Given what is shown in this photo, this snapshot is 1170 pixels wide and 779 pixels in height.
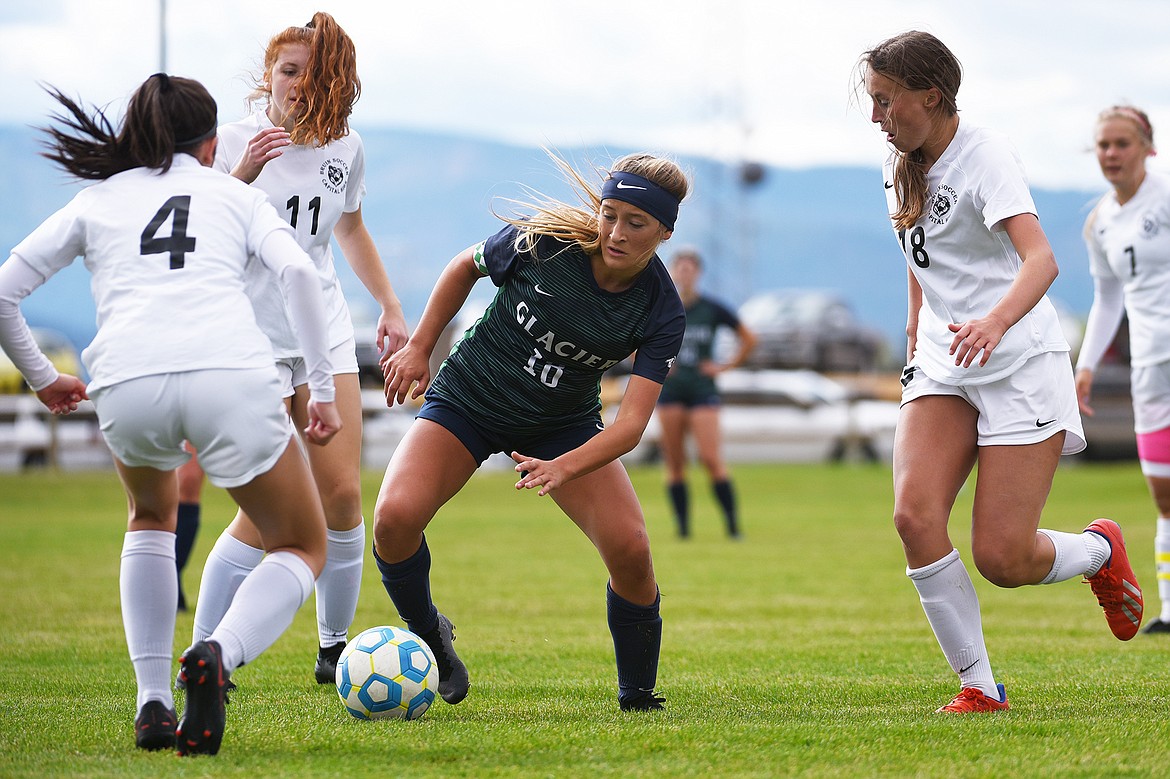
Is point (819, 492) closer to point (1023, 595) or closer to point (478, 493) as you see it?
point (478, 493)

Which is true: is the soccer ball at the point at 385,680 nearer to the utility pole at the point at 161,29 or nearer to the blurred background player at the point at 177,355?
the blurred background player at the point at 177,355

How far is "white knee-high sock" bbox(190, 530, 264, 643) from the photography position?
4.68 m

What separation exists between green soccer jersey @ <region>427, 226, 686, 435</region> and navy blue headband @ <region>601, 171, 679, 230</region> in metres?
0.23

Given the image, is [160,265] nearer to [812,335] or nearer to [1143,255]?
[1143,255]

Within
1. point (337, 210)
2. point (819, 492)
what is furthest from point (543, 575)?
point (819, 492)

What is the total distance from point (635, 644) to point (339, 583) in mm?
1217

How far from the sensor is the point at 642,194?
13.8ft

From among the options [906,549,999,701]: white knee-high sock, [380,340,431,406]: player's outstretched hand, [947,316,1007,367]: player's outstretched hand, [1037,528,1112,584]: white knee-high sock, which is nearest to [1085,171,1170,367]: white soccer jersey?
[1037,528,1112,584]: white knee-high sock

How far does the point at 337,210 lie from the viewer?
491 cm

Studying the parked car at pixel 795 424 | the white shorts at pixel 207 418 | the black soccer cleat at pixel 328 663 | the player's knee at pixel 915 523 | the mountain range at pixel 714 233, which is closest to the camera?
the white shorts at pixel 207 418

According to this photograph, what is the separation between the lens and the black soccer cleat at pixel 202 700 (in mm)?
3375

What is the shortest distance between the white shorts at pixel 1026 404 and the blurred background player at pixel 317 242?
7.10 ft

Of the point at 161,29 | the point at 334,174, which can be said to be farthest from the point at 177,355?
the point at 161,29

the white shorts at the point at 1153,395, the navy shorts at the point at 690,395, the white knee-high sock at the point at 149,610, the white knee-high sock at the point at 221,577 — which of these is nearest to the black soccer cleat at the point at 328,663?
the white knee-high sock at the point at 221,577
